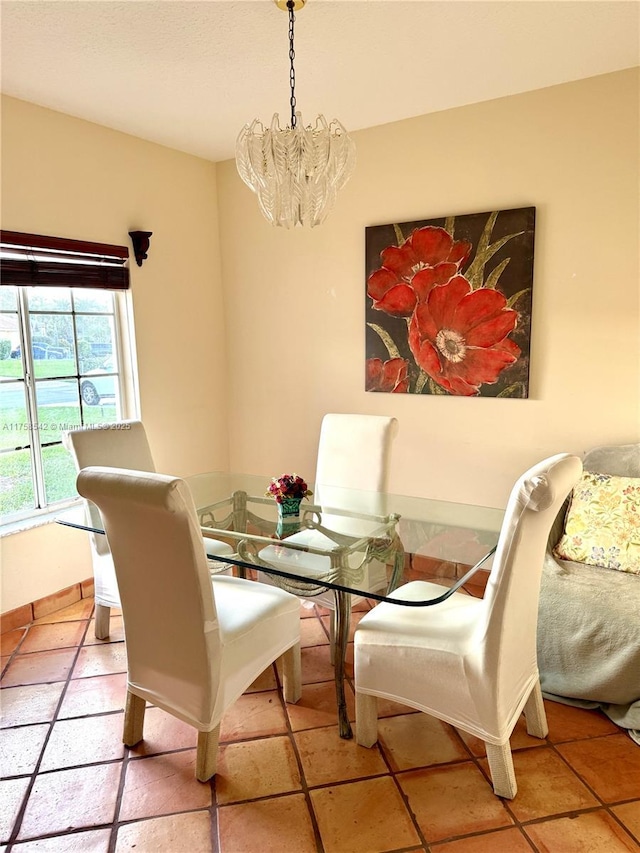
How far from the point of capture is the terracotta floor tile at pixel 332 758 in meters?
1.85

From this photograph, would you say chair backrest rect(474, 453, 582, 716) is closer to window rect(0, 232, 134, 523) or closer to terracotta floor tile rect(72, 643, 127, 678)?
terracotta floor tile rect(72, 643, 127, 678)

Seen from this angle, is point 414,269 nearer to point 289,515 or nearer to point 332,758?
point 289,515

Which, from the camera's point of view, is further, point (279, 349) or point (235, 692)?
point (279, 349)

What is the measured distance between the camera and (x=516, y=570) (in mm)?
1590

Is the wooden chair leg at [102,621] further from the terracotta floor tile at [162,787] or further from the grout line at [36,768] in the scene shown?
the terracotta floor tile at [162,787]

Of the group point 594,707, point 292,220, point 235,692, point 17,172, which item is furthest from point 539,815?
point 17,172

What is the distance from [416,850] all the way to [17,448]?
8.05 ft

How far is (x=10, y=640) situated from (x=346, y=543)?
1.79 meters

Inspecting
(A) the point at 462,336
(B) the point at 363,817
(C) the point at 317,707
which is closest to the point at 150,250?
(A) the point at 462,336

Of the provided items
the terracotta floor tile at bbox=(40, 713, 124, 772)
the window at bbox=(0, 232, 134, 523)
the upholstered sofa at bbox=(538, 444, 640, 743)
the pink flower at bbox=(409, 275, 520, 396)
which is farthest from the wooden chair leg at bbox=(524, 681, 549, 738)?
the window at bbox=(0, 232, 134, 523)

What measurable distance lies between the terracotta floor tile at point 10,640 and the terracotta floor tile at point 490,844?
204 centimetres

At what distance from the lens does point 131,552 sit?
5.60ft

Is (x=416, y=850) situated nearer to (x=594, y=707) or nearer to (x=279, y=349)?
(x=594, y=707)

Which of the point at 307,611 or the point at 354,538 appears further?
the point at 307,611
